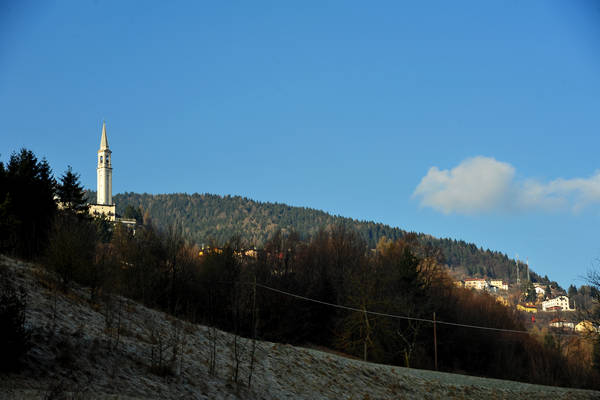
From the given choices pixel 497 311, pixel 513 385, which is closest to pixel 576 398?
pixel 513 385

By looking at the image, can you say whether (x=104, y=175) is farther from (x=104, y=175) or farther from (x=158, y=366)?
(x=158, y=366)

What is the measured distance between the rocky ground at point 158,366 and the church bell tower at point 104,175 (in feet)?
506

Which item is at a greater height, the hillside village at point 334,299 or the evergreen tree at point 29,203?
the evergreen tree at point 29,203

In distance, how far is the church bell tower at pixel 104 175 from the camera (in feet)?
579

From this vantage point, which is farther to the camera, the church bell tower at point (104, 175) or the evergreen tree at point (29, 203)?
the church bell tower at point (104, 175)

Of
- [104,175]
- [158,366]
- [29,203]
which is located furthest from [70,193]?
[104,175]

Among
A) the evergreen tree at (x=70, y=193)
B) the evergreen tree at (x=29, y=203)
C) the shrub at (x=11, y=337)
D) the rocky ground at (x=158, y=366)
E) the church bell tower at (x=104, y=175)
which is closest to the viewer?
the shrub at (x=11, y=337)

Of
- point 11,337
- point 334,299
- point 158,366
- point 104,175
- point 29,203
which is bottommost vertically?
point 334,299

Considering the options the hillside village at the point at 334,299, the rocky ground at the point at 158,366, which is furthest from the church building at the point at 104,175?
the rocky ground at the point at 158,366

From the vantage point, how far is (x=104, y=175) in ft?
580

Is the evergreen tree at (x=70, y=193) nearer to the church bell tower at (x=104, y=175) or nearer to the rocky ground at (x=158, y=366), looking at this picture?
the rocky ground at (x=158, y=366)

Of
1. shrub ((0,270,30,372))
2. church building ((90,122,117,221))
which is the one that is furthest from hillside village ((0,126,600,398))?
church building ((90,122,117,221))

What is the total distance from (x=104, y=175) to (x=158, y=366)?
167572 mm

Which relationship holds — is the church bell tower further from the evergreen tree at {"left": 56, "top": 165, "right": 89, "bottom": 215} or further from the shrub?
the shrub
